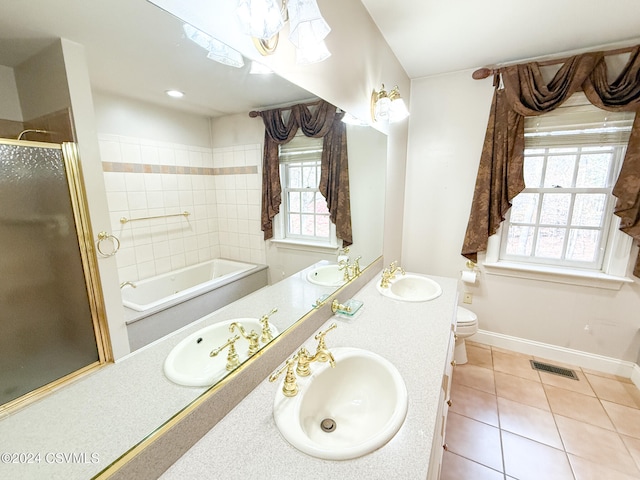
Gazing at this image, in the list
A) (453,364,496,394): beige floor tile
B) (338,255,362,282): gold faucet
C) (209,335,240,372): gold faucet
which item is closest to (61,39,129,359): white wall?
(209,335,240,372): gold faucet

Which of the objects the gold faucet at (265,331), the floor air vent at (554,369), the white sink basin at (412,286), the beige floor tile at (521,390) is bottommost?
the beige floor tile at (521,390)

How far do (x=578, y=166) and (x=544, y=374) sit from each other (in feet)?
5.29

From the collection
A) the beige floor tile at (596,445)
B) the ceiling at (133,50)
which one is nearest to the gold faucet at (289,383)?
the ceiling at (133,50)

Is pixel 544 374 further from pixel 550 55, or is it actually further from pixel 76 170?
pixel 76 170

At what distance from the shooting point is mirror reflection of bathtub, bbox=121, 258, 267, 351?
679mm

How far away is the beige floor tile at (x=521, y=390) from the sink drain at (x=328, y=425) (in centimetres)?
164

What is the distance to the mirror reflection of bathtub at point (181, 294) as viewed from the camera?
679 millimetres

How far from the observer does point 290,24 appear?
94 cm

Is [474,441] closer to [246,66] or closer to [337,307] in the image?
[337,307]

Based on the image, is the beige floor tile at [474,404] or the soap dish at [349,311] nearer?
the soap dish at [349,311]

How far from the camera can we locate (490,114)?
2111mm

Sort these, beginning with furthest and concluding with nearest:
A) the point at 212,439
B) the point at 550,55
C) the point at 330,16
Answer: the point at 550,55, the point at 330,16, the point at 212,439

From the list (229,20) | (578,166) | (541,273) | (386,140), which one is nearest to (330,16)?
(229,20)

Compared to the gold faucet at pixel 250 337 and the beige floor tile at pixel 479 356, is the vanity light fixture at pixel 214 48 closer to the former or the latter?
the gold faucet at pixel 250 337
